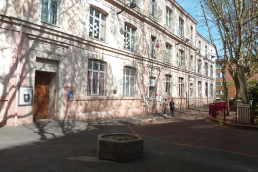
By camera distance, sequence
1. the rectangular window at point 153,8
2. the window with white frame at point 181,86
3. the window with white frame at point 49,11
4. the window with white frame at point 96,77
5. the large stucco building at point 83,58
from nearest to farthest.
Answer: the large stucco building at point 83,58 < the window with white frame at point 49,11 < the window with white frame at point 96,77 < the rectangular window at point 153,8 < the window with white frame at point 181,86

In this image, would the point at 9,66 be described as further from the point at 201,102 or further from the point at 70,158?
the point at 201,102

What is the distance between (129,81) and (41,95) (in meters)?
7.42

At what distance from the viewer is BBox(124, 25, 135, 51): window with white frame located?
1631 cm

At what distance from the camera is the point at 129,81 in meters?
16.6

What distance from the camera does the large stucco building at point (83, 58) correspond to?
9281 millimetres

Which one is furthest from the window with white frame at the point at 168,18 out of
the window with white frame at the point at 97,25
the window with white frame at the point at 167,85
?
the window with white frame at the point at 97,25

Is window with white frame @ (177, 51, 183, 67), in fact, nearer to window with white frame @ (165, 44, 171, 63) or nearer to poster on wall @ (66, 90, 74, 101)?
window with white frame @ (165, 44, 171, 63)

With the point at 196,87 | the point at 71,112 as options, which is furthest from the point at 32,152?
the point at 196,87

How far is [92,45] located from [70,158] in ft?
30.0

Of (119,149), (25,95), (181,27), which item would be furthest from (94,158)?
(181,27)

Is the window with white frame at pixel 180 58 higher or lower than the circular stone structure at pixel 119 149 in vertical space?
higher

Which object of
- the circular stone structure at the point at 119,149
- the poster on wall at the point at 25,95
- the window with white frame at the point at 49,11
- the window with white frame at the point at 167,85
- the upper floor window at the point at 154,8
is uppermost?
the upper floor window at the point at 154,8

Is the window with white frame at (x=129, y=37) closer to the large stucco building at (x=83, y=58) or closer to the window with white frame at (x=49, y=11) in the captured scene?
the large stucco building at (x=83, y=58)

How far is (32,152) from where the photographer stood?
542 cm
